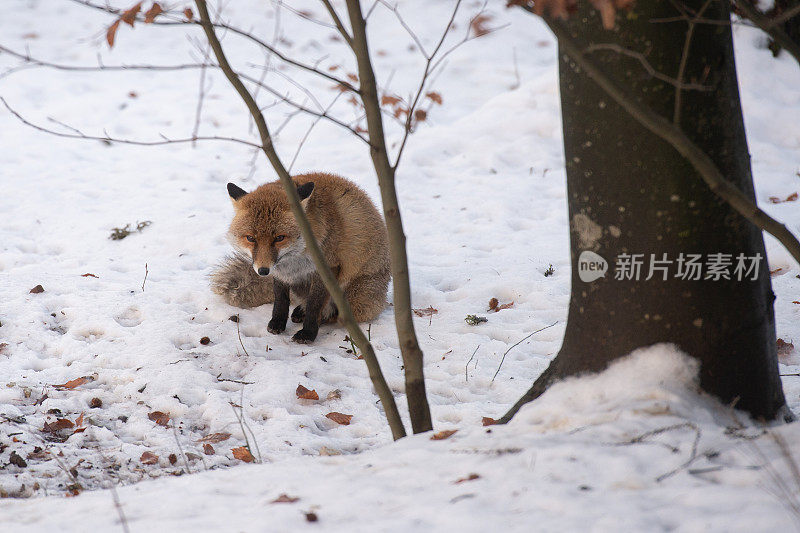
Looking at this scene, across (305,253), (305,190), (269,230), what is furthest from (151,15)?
(305,253)

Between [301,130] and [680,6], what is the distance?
7269 mm

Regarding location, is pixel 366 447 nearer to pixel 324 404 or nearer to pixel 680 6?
pixel 324 404

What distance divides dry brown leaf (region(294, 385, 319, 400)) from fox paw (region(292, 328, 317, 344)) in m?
0.75

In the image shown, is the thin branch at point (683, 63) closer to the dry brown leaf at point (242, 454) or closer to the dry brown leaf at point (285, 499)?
the dry brown leaf at point (285, 499)

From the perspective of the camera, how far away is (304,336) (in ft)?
16.5

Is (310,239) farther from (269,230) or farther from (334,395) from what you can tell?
(269,230)

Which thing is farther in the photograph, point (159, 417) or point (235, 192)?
point (235, 192)

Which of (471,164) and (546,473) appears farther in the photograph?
(471,164)

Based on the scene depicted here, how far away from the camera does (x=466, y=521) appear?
2.17 m

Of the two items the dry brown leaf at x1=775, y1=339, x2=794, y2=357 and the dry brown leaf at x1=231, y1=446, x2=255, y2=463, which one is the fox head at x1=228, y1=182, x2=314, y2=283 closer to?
the dry brown leaf at x1=231, y1=446, x2=255, y2=463

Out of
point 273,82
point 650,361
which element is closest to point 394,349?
point 650,361

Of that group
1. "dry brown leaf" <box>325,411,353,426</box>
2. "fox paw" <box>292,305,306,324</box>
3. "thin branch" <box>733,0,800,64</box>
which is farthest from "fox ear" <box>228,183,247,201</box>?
"thin branch" <box>733,0,800,64</box>

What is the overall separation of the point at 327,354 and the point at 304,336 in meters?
0.28

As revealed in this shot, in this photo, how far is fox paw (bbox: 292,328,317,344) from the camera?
5.01m
